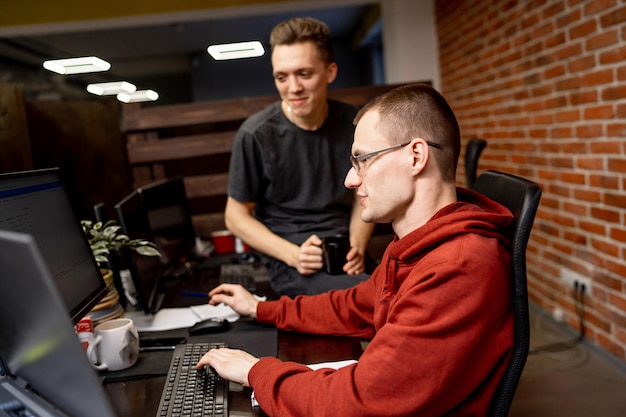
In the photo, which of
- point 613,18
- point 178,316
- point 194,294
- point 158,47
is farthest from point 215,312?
point 158,47

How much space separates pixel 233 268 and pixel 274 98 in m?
1.44

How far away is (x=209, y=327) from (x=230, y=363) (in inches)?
12.9

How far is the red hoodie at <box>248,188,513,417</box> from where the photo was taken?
2.81 feet

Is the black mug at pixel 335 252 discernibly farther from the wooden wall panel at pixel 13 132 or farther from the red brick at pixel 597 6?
the red brick at pixel 597 6

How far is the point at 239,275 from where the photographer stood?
199 centimetres

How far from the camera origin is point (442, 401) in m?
0.87

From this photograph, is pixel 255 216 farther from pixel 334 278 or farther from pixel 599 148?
pixel 599 148

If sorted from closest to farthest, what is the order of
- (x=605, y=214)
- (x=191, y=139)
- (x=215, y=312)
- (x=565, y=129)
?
1. (x=215, y=312)
2. (x=605, y=214)
3. (x=565, y=129)
4. (x=191, y=139)

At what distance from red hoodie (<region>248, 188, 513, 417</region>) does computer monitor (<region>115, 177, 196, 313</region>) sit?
0.70 meters

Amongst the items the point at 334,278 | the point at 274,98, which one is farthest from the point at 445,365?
the point at 274,98

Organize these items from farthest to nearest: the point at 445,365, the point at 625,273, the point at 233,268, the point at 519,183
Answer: the point at 625,273 < the point at 233,268 < the point at 519,183 < the point at 445,365

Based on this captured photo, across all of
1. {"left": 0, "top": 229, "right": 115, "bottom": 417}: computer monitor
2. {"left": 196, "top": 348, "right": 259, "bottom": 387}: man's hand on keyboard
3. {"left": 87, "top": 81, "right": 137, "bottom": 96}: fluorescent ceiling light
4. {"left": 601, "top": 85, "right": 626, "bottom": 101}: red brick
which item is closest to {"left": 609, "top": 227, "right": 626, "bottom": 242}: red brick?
{"left": 601, "top": 85, "right": 626, "bottom": 101}: red brick

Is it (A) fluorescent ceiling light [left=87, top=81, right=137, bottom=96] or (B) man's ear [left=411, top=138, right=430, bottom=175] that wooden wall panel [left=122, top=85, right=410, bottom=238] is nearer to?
(B) man's ear [left=411, top=138, right=430, bottom=175]

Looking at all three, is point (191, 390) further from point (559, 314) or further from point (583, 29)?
point (559, 314)
